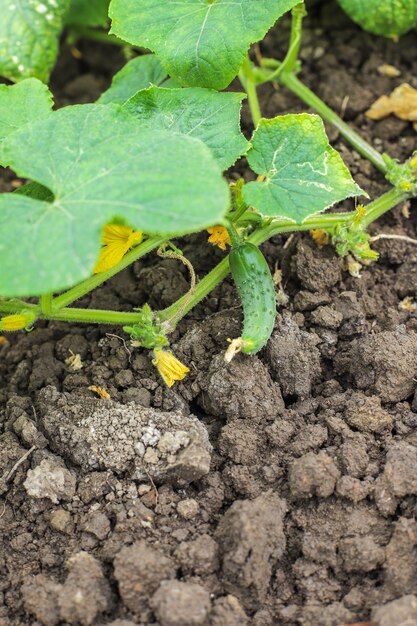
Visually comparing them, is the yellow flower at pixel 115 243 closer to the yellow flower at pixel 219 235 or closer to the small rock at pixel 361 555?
the yellow flower at pixel 219 235

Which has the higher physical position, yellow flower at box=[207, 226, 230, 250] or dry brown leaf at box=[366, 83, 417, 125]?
dry brown leaf at box=[366, 83, 417, 125]

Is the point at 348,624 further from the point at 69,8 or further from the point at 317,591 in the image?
the point at 69,8

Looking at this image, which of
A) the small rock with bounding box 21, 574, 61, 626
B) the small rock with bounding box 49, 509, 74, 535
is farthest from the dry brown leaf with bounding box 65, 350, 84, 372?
the small rock with bounding box 21, 574, 61, 626

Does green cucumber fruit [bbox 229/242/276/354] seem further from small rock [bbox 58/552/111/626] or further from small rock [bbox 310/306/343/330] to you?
small rock [bbox 58/552/111/626]

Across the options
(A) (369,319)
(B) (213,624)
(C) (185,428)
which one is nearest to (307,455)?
(C) (185,428)

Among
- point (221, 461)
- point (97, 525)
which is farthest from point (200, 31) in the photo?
point (97, 525)

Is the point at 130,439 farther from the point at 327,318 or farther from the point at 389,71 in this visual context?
the point at 389,71

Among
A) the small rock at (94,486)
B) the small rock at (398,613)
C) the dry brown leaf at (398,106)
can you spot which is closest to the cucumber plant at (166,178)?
the dry brown leaf at (398,106)
